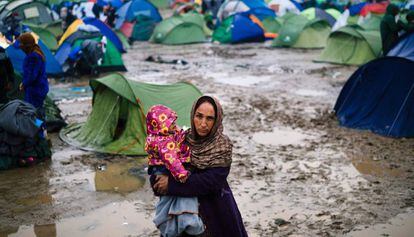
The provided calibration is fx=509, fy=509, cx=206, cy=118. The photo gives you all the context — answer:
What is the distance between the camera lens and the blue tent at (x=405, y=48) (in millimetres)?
10163

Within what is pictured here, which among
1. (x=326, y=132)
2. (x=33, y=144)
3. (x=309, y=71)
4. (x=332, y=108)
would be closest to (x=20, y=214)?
(x=33, y=144)

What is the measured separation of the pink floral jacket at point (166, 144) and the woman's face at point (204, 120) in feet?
0.47

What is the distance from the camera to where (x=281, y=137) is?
31.6ft

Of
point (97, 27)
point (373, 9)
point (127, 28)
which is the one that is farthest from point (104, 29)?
point (373, 9)

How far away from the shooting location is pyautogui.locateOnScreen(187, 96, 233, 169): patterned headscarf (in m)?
3.18

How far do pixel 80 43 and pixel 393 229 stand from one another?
12298 millimetres

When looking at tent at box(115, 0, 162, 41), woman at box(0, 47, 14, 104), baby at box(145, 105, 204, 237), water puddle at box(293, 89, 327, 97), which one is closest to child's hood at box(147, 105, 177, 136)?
baby at box(145, 105, 204, 237)

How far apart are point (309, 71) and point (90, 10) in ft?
42.6

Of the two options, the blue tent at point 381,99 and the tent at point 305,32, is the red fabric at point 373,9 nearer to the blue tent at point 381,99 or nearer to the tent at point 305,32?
the tent at point 305,32

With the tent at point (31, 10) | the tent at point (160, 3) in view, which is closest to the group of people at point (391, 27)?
the tent at point (31, 10)

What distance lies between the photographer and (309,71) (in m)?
16.5

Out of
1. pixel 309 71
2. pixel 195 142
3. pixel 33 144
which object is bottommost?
pixel 309 71

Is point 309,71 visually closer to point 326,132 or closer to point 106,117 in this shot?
point 326,132

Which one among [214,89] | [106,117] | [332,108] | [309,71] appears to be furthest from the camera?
[309,71]
